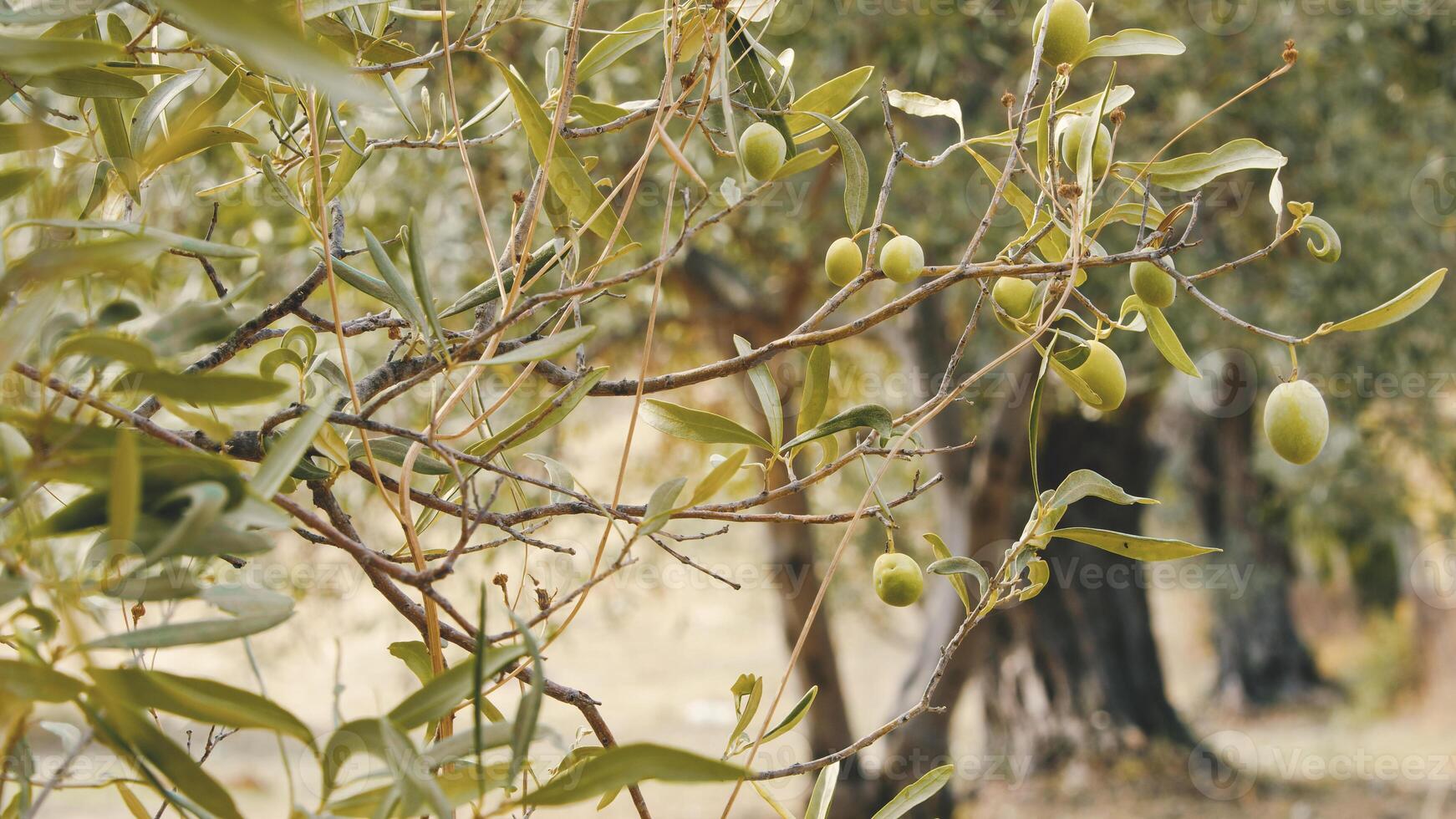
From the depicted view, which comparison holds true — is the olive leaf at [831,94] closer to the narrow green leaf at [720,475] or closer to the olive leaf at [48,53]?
the narrow green leaf at [720,475]

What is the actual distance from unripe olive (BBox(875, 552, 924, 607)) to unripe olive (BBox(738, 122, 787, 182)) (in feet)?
0.84

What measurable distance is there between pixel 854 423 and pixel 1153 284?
189mm

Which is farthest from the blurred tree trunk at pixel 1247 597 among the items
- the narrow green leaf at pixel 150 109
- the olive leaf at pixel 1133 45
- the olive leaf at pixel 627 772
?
the olive leaf at pixel 627 772

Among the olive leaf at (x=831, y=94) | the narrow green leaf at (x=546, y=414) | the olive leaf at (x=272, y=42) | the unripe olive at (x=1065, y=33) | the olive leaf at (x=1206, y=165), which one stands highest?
the olive leaf at (x=272, y=42)

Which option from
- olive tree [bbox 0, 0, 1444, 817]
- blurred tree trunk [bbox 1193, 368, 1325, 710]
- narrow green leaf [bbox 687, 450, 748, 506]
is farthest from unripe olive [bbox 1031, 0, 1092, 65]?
blurred tree trunk [bbox 1193, 368, 1325, 710]

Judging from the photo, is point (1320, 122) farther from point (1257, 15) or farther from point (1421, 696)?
point (1421, 696)

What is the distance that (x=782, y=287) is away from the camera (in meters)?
4.45

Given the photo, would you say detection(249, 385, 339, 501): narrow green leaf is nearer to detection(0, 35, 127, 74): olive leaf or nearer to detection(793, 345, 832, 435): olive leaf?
detection(0, 35, 127, 74): olive leaf

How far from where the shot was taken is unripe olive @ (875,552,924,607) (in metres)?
0.68

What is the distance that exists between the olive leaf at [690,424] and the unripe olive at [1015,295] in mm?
171

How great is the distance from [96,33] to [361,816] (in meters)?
0.54

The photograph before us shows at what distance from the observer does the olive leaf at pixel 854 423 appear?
659mm

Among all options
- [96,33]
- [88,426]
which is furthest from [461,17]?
[88,426]

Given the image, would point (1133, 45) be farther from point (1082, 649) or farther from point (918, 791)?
point (1082, 649)
